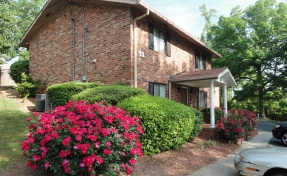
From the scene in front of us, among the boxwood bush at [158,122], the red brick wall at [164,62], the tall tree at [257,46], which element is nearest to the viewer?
the boxwood bush at [158,122]

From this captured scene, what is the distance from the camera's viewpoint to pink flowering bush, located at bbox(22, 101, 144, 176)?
11.7 feet

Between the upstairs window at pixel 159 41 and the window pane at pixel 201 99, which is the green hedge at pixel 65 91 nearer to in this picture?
the upstairs window at pixel 159 41

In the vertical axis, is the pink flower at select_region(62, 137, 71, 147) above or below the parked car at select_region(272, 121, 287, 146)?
above

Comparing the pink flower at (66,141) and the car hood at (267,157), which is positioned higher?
the pink flower at (66,141)

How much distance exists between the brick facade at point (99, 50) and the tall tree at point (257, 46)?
40.2 ft

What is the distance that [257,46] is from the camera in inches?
901

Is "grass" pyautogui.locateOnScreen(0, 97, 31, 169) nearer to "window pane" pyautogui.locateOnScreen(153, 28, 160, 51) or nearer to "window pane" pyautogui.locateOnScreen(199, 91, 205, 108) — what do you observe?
"window pane" pyautogui.locateOnScreen(153, 28, 160, 51)

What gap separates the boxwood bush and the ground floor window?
3.31 meters

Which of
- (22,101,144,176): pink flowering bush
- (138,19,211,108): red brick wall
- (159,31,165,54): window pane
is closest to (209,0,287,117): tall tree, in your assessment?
(138,19,211,108): red brick wall

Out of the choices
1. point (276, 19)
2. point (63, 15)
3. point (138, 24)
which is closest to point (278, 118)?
point (276, 19)

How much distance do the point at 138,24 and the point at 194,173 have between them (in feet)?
22.3

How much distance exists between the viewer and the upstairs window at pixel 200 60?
593 inches

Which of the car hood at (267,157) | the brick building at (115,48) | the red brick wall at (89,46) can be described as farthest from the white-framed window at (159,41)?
the car hood at (267,157)

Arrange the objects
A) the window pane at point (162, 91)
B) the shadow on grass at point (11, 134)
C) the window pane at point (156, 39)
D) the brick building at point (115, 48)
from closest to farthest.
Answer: the shadow on grass at point (11, 134), the brick building at point (115, 48), the window pane at point (156, 39), the window pane at point (162, 91)
